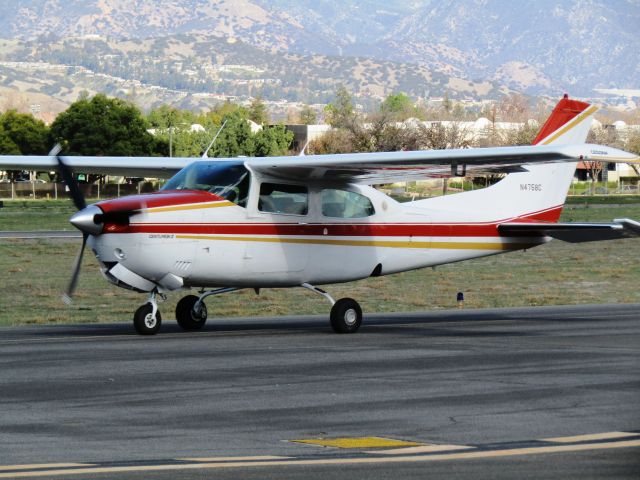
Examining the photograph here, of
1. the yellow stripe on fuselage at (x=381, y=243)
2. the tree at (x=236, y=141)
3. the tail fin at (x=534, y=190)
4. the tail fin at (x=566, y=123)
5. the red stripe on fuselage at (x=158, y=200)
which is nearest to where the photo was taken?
the red stripe on fuselage at (x=158, y=200)

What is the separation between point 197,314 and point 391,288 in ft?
36.4

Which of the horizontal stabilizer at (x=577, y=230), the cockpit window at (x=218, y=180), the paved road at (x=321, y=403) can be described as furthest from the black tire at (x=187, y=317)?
the horizontal stabilizer at (x=577, y=230)

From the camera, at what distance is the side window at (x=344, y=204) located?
63.3 feet

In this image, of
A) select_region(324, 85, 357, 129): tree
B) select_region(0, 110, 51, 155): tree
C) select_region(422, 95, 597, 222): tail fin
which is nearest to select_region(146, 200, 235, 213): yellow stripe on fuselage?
select_region(422, 95, 597, 222): tail fin

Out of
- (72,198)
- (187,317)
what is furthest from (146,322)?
(72,198)

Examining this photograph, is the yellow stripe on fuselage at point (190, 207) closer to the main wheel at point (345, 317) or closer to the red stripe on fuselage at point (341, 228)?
the red stripe on fuselage at point (341, 228)

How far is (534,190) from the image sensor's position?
21.9m

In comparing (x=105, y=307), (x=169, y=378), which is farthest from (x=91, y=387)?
(x=105, y=307)

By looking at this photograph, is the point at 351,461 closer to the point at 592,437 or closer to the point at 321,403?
the point at 592,437

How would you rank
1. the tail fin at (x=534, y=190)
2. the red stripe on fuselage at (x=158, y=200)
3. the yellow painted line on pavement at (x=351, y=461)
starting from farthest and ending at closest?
the tail fin at (x=534, y=190) < the red stripe on fuselage at (x=158, y=200) < the yellow painted line on pavement at (x=351, y=461)

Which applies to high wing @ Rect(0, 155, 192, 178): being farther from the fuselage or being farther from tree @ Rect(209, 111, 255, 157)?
tree @ Rect(209, 111, 255, 157)

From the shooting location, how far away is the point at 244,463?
28.6 feet

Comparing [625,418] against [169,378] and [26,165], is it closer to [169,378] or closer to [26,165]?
[169,378]

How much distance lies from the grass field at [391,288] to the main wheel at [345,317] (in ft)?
18.1
